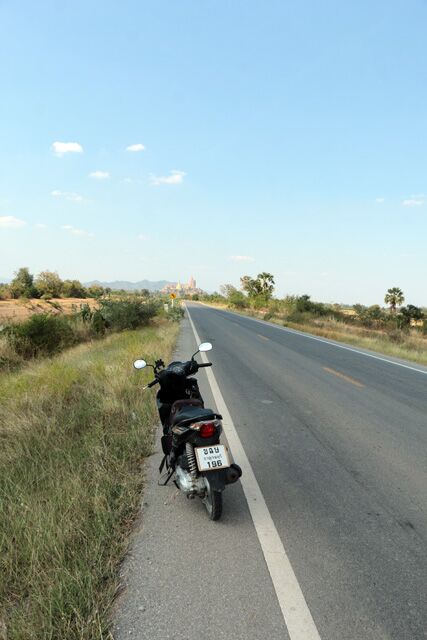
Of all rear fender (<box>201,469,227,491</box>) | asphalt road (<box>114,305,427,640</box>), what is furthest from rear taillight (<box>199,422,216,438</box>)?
asphalt road (<box>114,305,427,640</box>)

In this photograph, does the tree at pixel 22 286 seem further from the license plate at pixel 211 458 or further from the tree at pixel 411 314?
the license plate at pixel 211 458

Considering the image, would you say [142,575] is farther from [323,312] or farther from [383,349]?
[323,312]

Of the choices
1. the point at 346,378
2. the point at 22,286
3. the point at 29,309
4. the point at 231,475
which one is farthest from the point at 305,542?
the point at 22,286

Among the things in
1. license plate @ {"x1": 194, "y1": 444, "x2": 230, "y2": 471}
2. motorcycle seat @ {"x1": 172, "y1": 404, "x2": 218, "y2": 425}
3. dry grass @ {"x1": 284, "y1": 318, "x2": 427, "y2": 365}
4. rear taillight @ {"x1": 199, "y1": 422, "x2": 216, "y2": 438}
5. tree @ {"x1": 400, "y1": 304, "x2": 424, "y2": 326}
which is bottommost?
dry grass @ {"x1": 284, "y1": 318, "x2": 427, "y2": 365}

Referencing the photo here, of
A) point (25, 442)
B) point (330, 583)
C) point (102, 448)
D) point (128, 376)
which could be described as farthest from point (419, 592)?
point (128, 376)

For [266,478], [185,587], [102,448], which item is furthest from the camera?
[102,448]

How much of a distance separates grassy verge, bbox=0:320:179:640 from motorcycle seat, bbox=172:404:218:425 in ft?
2.72

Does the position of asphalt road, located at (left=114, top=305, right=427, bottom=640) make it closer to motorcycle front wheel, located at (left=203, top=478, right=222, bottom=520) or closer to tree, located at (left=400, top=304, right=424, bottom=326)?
motorcycle front wheel, located at (left=203, top=478, right=222, bottom=520)

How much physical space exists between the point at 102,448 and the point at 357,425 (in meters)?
3.79

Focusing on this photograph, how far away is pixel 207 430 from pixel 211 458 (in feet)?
0.72

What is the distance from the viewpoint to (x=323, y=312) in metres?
41.9

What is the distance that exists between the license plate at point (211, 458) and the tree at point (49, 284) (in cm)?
7191

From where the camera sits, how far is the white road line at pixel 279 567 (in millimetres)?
2236

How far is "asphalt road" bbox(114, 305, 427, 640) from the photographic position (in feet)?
7.48
